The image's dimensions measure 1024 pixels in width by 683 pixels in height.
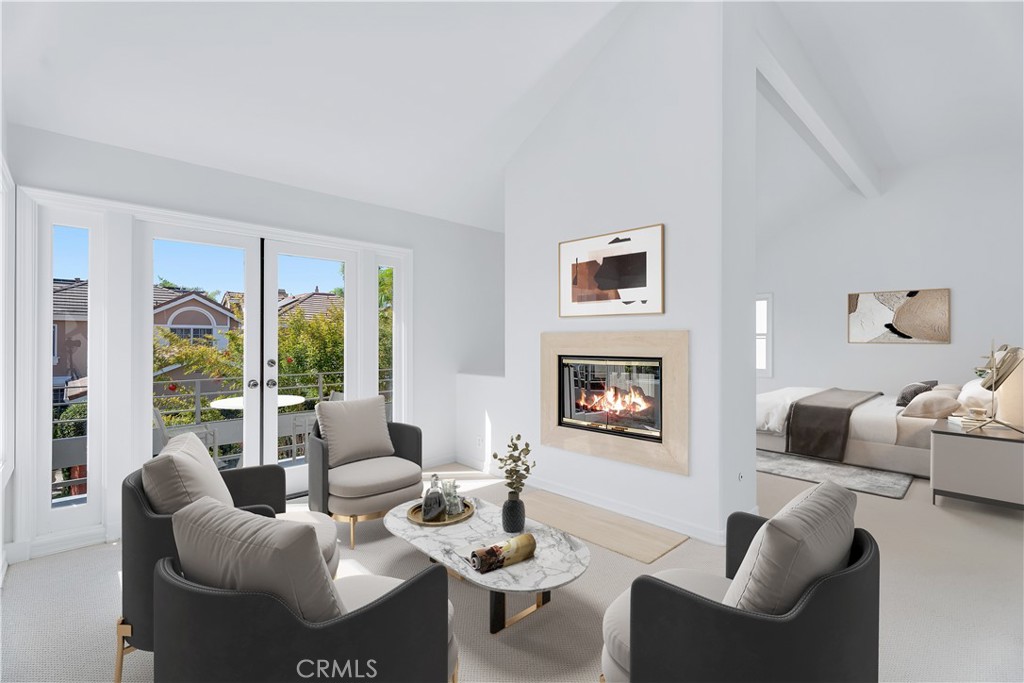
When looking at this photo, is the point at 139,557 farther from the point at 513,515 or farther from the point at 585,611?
the point at 585,611

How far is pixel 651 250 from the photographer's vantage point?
10.6 ft

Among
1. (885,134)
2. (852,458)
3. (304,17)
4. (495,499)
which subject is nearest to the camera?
(304,17)

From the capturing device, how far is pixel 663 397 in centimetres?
322

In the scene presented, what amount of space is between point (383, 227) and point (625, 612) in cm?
384

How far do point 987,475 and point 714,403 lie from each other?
215 centimetres

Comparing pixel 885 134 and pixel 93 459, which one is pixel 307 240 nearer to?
pixel 93 459

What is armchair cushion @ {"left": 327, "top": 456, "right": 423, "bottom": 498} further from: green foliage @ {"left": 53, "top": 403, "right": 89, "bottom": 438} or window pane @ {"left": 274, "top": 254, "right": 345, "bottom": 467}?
green foliage @ {"left": 53, "top": 403, "right": 89, "bottom": 438}

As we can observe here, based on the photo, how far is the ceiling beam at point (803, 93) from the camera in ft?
11.2

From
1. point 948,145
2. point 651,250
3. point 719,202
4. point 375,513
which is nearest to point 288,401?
point 375,513

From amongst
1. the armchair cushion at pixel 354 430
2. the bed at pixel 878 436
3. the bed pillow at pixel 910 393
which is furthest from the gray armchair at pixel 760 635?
the bed pillow at pixel 910 393

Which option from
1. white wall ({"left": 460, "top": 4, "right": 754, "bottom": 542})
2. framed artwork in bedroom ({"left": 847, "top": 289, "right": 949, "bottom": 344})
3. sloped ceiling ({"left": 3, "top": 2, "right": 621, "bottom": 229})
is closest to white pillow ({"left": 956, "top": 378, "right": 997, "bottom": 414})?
framed artwork in bedroom ({"left": 847, "top": 289, "right": 949, "bottom": 344})

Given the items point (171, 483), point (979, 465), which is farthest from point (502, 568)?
point (979, 465)

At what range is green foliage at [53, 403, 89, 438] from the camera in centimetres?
294

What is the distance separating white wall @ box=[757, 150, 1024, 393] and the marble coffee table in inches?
239
